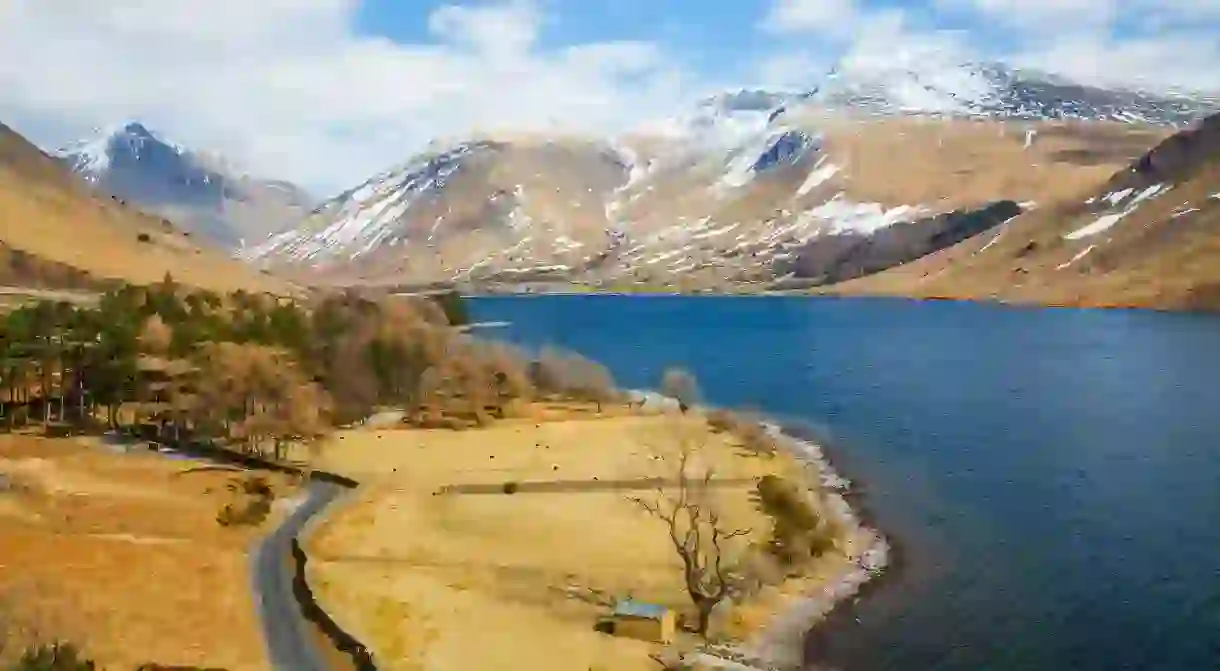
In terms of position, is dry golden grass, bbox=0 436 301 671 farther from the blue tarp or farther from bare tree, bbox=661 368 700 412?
bare tree, bbox=661 368 700 412

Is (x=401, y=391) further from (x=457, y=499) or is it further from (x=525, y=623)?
(x=525, y=623)

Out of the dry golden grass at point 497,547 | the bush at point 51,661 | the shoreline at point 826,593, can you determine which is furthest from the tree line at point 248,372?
the bush at point 51,661

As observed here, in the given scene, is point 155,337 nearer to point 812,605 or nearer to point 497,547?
point 497,547

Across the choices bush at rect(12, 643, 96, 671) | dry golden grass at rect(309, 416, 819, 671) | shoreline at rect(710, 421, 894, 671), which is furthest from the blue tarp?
bush at rect(12, 643, 96, 671)

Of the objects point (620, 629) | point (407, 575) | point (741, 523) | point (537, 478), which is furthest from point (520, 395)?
point (620, 629)

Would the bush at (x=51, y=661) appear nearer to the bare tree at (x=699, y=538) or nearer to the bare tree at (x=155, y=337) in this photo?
the bare tree at (x=699, y=538)
